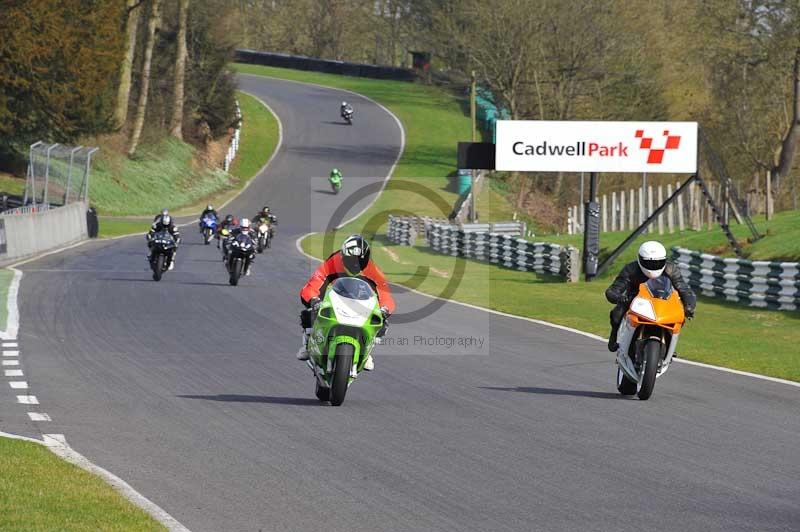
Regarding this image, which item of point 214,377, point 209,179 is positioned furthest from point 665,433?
point 209,179

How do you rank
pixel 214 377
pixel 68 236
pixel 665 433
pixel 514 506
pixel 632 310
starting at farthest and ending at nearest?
pixel 68 236, pixel 214 377, pixel 632 310, pixel 665 433, pixel 514 506

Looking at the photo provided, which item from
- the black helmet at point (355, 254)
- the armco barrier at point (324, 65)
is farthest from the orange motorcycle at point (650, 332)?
the armco barrier at point (324, 65)

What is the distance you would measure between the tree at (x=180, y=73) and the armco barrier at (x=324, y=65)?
106 feet

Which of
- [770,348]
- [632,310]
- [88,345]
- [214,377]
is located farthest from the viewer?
[770,348]

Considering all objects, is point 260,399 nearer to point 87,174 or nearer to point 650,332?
point 650,332

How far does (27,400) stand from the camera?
492 inches

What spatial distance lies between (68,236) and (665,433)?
110ft

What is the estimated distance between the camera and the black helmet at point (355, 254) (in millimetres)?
11820

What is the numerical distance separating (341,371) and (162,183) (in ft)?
180

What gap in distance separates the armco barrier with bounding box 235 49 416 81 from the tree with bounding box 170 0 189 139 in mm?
32426

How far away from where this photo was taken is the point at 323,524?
736cm

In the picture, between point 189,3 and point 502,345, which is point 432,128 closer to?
point 189,3

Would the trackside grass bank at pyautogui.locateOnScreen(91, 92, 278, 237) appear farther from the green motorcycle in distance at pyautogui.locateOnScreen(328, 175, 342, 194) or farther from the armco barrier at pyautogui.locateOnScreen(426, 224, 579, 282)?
the armco barrier at pyautogui.locateOnScreen(426, 224, 579, 282)

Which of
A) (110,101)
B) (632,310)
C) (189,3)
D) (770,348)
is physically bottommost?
(770,348)
